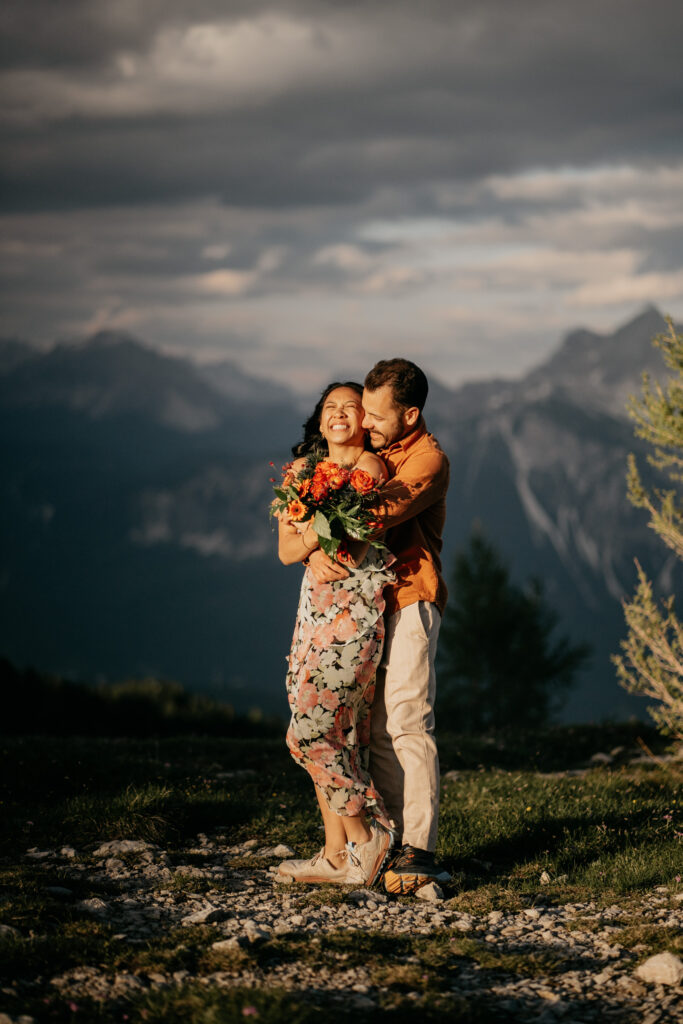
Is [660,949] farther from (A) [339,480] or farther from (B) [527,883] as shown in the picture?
(A) [339,480]

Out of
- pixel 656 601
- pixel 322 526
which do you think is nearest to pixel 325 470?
pixel 322 526

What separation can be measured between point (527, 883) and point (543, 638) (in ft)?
151

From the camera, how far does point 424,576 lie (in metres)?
5.45

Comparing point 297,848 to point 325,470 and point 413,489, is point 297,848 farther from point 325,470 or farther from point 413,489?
point 325,470

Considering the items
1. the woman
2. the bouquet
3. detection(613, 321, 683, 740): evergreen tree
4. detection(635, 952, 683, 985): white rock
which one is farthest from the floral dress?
detection(613, 321, 683, 740): evergreen tree

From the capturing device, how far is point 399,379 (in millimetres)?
5305

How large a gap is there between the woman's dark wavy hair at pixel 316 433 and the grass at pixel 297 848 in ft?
8.47

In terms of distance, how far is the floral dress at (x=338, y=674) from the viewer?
5.24 metres

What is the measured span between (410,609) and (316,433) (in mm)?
1249

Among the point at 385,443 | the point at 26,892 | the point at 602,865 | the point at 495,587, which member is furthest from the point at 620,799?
the point at 495,587

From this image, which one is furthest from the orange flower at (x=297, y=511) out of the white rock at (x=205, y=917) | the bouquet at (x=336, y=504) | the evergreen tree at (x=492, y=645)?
the evergreen tree at (x=492, y=645)

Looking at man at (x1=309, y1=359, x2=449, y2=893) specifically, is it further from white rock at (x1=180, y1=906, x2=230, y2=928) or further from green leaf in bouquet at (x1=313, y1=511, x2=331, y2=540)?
white rock at (x1=180, y1=906, x2=230, y2=928)

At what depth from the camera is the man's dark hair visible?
17.4 ft

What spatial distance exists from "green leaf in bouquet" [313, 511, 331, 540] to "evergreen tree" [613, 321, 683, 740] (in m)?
7.38
